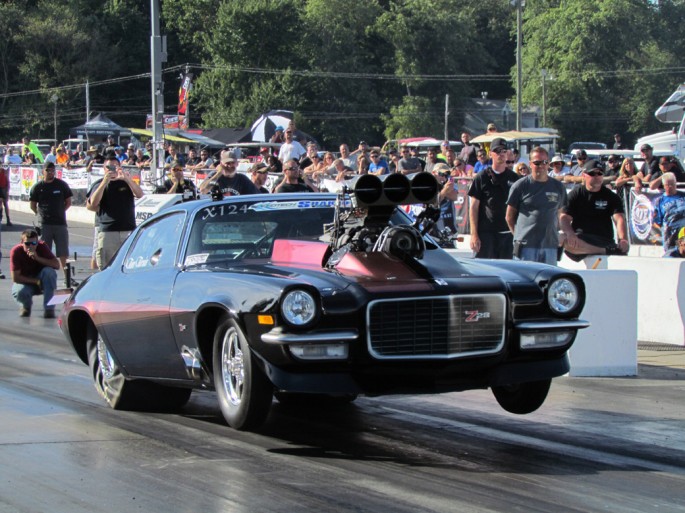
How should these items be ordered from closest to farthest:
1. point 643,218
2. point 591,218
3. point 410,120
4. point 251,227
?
point 251,227, point 591,218, point 643,218, point 410,120

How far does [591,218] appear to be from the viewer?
11992 millimetres

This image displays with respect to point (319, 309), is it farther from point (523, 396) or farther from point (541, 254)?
point (541, 254)

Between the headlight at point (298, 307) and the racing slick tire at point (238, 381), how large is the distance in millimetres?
395

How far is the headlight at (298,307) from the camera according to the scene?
20.6 feet

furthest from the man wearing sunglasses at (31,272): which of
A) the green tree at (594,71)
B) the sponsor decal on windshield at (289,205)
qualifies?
the green tree at (594,71)

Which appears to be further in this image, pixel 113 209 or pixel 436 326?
pixel 113 209

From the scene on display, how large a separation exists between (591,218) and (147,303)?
5913 millimetres

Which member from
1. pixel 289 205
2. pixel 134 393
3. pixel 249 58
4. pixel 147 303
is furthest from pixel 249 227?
pixel 249 58

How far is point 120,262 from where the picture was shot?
8.45m

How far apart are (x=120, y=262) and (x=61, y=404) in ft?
3.64

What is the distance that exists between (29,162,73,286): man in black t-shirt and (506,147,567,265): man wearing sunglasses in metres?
8.26

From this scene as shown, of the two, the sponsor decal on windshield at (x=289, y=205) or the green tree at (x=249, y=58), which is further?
the green tree at (x=249, y=58)

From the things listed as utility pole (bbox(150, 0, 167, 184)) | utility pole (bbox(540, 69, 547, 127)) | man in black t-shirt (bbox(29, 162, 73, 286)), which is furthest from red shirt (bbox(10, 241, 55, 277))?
utility pole (bbox(540, 69, 547, 127))

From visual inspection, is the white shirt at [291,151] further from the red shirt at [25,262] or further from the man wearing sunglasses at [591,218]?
the man wearing sunglasses at [591,218]
